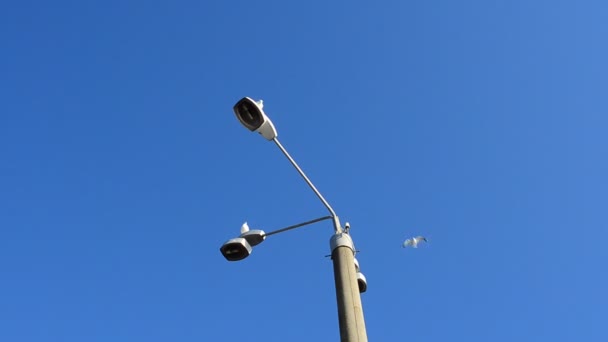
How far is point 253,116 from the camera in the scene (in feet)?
19.8

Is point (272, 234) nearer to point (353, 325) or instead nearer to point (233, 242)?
point (233, 242)

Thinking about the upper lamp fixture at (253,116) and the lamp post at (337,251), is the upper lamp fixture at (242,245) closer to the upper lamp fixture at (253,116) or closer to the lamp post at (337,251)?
the lamp post at (337,251)

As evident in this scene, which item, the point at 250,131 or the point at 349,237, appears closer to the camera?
the point at 349,237

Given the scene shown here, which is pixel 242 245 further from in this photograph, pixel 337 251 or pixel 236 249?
pixel 337 251

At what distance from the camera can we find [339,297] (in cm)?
486

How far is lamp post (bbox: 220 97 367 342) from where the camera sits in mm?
4609

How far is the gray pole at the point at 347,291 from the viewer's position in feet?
14.9

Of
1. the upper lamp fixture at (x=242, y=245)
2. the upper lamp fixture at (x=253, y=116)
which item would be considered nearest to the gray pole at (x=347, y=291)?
the upper lamp fixture at (x=242, y=245)

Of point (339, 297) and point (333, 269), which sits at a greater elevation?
point (333, 269)

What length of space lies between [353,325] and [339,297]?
13.8 inches

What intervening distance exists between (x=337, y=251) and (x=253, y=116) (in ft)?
5.75

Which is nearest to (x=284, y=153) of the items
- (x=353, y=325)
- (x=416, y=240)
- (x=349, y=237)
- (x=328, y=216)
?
(x=328, y=216)

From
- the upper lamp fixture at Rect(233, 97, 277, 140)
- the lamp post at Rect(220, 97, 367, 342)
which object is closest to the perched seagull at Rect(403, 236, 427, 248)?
the lamp post at Rect(220, 97, 367, 342)

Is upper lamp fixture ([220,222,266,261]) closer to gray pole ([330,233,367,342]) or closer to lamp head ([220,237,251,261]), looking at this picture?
lamp head ([220,237,251,261])
